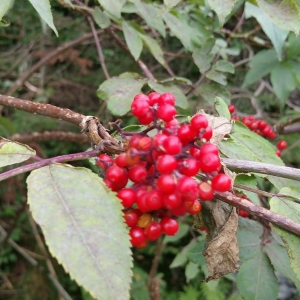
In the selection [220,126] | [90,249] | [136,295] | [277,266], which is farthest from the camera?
[136,295]

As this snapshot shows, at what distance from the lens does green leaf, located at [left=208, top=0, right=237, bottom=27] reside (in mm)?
1145

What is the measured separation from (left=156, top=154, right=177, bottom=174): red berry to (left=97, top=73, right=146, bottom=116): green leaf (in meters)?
0.91

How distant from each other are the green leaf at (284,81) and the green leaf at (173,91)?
814mm

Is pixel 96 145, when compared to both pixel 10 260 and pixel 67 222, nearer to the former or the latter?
pixel 67 222

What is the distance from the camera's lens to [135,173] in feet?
2.54

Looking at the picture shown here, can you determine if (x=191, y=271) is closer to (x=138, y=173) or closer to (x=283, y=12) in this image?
(x=283, y=12)

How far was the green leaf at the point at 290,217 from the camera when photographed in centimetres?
91

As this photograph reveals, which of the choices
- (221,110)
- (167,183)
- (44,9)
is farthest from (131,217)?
(44,9)

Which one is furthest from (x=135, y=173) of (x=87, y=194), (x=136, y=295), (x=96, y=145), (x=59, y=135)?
(x=136, y=295)

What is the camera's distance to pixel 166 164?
72 cm

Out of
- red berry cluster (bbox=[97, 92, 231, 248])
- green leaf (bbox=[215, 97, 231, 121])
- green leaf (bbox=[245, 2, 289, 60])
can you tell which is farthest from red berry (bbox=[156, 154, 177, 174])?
green leaf (bbox=[245, 2, 289, 60])

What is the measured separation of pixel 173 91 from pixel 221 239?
94cm

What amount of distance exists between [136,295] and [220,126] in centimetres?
231

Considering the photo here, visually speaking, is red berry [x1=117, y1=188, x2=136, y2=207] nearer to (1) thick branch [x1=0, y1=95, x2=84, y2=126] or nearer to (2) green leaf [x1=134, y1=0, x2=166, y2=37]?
(1) thick branch [x1=0, y1=95, x2=84, y2=126]
